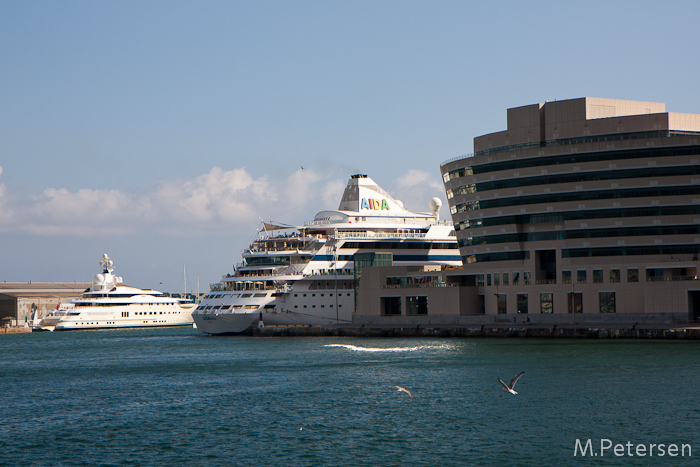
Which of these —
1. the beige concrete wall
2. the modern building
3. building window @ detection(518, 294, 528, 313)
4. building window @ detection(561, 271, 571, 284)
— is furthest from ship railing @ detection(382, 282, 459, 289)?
the beige concrete wall

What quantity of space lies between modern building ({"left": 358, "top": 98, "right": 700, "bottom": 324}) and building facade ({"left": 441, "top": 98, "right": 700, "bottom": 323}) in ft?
0.34

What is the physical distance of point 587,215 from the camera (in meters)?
91.8

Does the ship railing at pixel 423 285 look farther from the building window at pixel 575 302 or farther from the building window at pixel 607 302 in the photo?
the building window at pixel 607 302

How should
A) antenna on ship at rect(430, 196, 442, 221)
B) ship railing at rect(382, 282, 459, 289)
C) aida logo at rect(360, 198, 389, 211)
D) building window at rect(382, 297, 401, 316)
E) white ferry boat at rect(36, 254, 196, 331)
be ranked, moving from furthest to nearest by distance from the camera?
white ferry boat at rect(36, 254, 196, 331) < antenna on ship at rect(430, 196, 442, 221) < aida logo at rect(360, 198, 389, 211) < building window at rect(382, 297, 401, 316) < ship railing at rect(382, 282, 459, 289)

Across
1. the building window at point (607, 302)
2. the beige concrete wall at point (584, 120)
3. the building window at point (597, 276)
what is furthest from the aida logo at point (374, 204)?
the building window at point (607, 302)

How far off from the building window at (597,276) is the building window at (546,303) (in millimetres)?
4892

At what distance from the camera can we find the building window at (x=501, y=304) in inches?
3844

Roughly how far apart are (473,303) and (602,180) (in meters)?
20.6

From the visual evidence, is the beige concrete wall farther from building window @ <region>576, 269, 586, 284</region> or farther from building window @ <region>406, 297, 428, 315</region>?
building window @ <region>406, 297, 428, 315</region>

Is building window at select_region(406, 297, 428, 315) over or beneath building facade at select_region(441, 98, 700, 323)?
beneath

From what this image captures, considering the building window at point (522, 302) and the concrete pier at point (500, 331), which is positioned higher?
the building window at point (522, 302)

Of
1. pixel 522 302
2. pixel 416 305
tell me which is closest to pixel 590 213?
pixel 522 302

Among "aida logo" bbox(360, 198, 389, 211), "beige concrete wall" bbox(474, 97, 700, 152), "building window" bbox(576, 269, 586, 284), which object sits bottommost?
"building window" bbox(576, 269, 586, 284)

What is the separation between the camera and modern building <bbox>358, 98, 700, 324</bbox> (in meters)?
87.6
